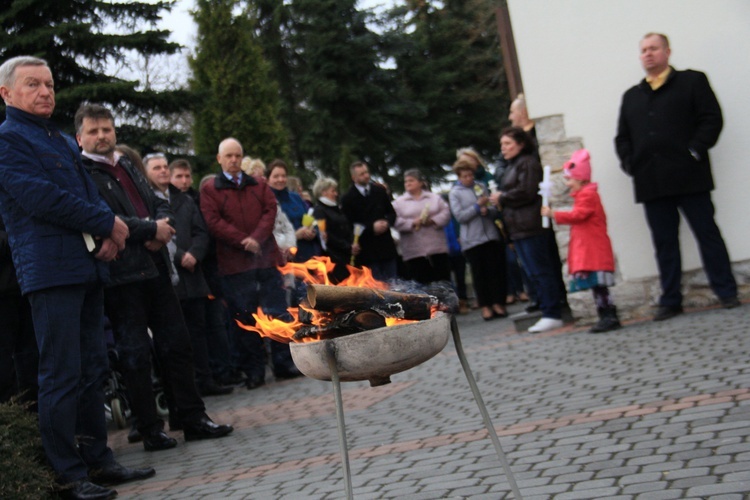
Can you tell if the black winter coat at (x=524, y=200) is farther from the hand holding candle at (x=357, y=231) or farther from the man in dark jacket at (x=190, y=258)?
the man in dark jacket at (x=190, y=258)

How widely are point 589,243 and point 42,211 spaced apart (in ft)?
18.1

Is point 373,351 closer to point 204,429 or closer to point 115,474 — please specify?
point 115,474

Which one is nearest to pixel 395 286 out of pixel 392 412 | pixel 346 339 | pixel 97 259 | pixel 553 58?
pixel 346 339

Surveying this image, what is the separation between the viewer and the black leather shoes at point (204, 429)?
705 cm

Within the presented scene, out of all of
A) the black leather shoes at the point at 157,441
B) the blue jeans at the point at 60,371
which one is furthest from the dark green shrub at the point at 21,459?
the black leather shoes at the point at 157,441

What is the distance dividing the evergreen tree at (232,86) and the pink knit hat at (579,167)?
1661 centimetres

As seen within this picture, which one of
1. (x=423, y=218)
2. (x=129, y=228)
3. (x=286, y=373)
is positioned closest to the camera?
(x=129, y=228)

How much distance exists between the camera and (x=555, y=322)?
34.2ft

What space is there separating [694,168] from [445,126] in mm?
27314

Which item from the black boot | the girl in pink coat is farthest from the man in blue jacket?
the black boot

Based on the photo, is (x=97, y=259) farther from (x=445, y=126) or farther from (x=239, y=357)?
(x=445, y=126)

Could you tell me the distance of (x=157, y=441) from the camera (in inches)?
271

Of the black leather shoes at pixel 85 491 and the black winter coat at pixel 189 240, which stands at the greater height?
the black winter coat at pixel 189 240

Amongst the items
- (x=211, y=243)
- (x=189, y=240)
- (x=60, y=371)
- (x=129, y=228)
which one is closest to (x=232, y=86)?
(x=211, y=243)
